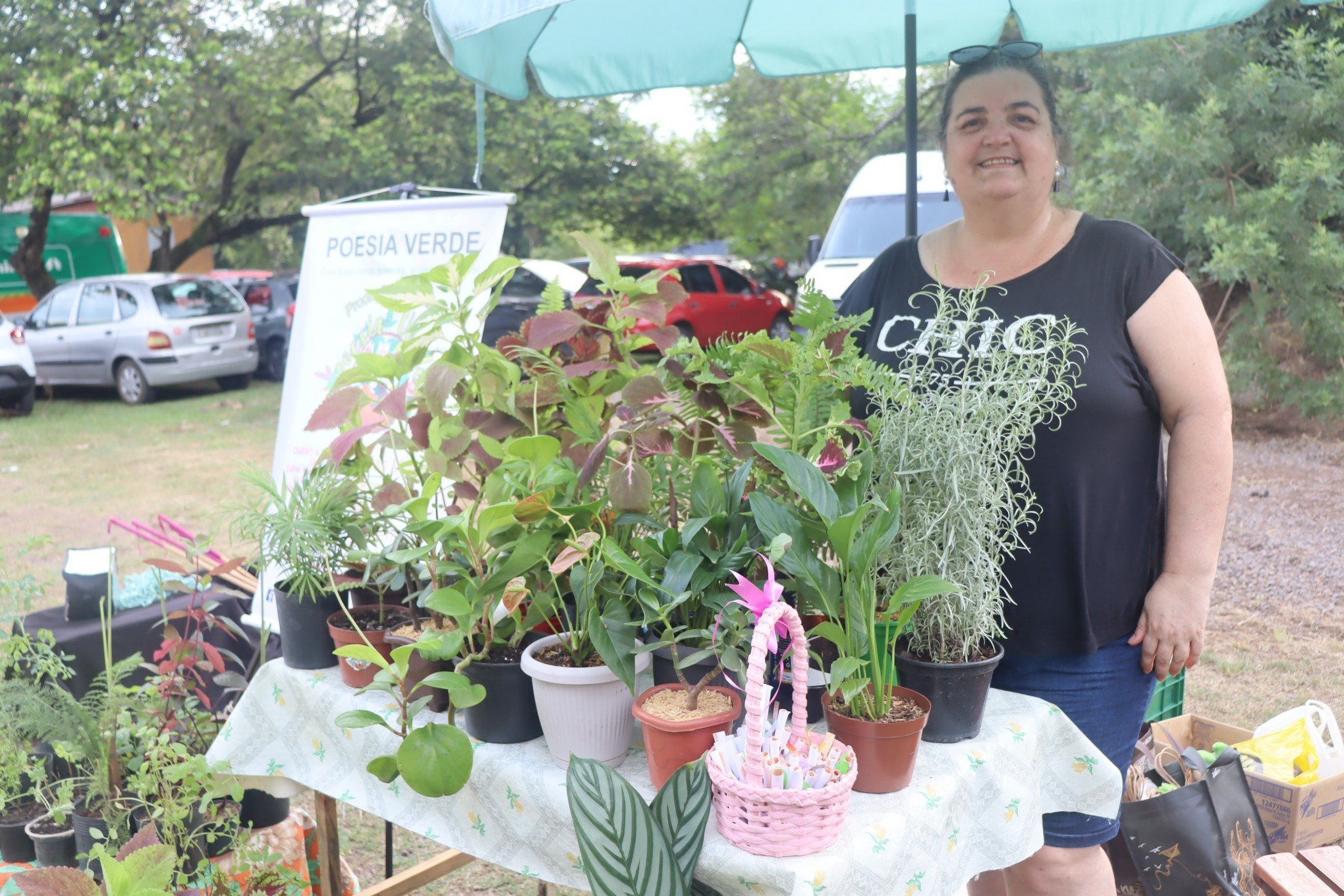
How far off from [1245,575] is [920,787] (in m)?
4.07

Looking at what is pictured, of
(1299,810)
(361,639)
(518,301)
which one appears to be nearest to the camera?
(361,639)

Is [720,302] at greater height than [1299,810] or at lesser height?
greater

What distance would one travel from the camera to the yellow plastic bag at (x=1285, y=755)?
2.21 metres

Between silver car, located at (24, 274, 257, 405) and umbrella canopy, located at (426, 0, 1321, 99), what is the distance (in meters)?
8.69

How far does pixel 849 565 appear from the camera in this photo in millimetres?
1155

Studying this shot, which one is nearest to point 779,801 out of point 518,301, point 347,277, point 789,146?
point 347,277

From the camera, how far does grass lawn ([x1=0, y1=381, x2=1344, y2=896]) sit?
328 cm

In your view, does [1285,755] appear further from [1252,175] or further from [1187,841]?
[1252,175]

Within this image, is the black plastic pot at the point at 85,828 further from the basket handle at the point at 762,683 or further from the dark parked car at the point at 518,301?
the dark parked car at the point at 518,301

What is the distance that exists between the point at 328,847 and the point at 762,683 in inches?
41.9

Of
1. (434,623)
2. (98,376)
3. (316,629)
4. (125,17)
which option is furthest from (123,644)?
(125,17)

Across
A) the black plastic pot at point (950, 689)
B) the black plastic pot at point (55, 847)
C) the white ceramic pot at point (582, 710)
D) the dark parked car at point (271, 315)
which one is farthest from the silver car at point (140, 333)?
the black plastic pot at point (950, 689)

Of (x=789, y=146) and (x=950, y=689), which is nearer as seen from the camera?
(x=950, y=689)

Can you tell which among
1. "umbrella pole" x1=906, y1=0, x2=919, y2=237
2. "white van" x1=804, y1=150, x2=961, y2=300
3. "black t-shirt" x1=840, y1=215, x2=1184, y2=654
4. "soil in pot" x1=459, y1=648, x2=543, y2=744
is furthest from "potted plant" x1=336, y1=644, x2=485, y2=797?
"white van" x1=804, y1=150, x2=961, y2=300
